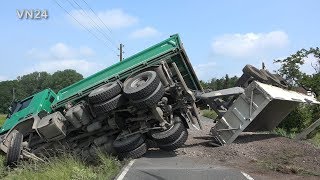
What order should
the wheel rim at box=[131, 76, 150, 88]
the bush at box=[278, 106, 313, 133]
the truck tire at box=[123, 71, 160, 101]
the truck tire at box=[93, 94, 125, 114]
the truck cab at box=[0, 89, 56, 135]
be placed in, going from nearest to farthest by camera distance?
the truck tire at box=[123, 71, 160, 101] → the truck tire at box=[93, 94, 125, 114] → the wheel rim at box=[131, 76, 150, 88] → the truck cab at box=[0, 89, 56, 135] → the bush at box=[278, 106, 313, 133]

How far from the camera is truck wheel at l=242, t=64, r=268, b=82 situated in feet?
50.3

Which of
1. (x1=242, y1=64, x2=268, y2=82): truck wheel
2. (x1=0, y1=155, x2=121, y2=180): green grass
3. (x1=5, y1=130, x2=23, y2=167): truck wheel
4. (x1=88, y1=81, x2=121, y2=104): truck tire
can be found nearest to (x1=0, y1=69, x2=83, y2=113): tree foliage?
(x1=242, y1=64, x2=268, y2=82): truck wheel

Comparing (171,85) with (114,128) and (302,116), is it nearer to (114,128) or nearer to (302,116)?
(114,128)

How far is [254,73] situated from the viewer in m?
15.5

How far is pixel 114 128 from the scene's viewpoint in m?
13.1

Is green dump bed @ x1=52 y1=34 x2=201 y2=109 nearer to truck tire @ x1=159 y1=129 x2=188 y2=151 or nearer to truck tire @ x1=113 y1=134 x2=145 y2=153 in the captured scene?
truck tire @ x1=113 y1=134 x2=145 y2=153

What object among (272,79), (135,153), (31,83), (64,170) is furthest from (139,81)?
(31,83)

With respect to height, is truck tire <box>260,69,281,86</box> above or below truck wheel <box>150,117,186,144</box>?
above

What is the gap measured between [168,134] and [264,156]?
8.98ft

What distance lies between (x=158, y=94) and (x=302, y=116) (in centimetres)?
1157

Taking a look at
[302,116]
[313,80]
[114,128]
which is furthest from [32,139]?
[313,80]

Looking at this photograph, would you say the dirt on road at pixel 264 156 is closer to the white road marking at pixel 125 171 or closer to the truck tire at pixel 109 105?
the white road marking at pixel 125 171

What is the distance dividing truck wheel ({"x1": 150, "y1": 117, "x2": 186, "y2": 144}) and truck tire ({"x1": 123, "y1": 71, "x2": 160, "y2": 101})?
4.21 ft

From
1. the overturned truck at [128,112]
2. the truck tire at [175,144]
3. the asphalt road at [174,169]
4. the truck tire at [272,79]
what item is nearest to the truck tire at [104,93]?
the overturned truck at [128,112]
